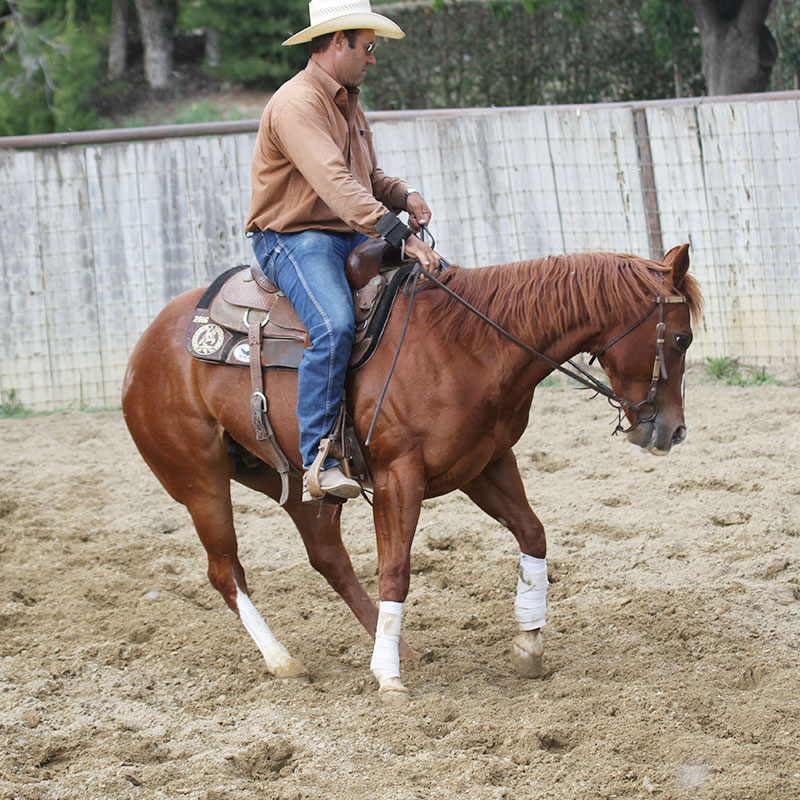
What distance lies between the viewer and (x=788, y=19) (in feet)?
49.5

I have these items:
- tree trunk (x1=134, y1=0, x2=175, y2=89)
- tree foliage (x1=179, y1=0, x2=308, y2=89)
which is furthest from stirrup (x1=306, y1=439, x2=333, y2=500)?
tree trunk (x1=134, y1=0, x2=175, y2=89)

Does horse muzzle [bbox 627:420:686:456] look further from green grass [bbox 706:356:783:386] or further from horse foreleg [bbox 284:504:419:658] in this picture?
green grass [bbox 706:356:783:386]

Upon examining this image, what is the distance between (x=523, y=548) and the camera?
436 centimetres

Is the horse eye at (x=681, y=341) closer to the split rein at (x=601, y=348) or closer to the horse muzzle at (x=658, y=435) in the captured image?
the split rein at (x=601, y=348)

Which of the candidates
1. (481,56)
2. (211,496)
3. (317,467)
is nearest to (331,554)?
(211,496)

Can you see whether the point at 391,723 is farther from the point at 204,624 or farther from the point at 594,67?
the point at 594,67

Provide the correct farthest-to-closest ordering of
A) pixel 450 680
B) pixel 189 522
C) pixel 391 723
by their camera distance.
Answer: pixel 189 522 < pixel 450 680 < pixel 391 723

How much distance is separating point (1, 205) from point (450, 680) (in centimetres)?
689

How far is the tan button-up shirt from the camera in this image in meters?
3.93

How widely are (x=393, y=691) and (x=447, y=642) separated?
2.53ft

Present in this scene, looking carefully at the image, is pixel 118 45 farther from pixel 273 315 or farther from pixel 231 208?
pixel 273 315

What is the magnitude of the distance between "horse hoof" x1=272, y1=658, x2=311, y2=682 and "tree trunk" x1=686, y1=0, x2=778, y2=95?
9951mm

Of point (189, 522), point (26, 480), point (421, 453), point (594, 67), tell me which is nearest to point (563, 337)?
point (421, 453)

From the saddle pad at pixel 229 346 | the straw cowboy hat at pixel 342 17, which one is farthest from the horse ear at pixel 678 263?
the saddle pad at pixel 229 346
